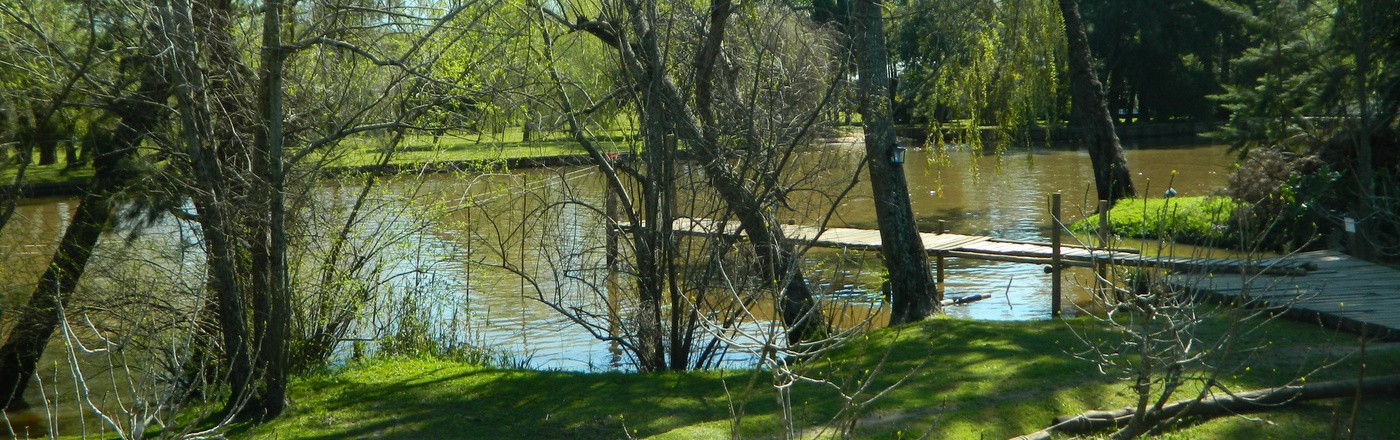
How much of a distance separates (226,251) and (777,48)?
192 inches

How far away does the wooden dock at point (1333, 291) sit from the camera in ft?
28.6

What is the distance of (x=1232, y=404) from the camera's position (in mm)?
6793

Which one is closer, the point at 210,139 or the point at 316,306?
the point at 210,139

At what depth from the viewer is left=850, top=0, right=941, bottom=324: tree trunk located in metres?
10.4

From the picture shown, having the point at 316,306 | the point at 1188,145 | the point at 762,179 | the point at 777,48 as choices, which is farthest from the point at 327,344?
the point at 1188,145

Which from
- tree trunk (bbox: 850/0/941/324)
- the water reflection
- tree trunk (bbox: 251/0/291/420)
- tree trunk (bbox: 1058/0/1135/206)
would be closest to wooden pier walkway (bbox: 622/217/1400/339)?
the water reflection

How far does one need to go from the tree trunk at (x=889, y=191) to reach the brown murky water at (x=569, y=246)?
0.44 m

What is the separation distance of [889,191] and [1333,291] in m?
4.12

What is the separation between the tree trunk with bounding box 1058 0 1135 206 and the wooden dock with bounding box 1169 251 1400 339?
340 inches

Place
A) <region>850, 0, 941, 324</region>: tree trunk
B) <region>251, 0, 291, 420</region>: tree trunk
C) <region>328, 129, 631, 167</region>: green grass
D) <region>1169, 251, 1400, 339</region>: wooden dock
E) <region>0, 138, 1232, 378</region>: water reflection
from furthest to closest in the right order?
<region>850, 0, 941, 324</region>: tree trunk
<region>0, 138, 1232, 378</region>: water reflection
<region>328, 129, 631, 167</region>: green grass
<region>1169, 251, 1400, 339</region>: wooden dock
<region>251, 0, 291, 420</region>: tree trunk

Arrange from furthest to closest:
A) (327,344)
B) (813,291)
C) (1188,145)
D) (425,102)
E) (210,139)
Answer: (1188,145)
(813,291)
(327,344)
(425,102)
(210,139)

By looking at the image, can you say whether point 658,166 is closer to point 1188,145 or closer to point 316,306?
point 316,306

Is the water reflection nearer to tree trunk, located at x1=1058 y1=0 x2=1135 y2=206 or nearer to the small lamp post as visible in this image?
the small lamp post

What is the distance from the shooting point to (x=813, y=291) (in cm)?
1092
